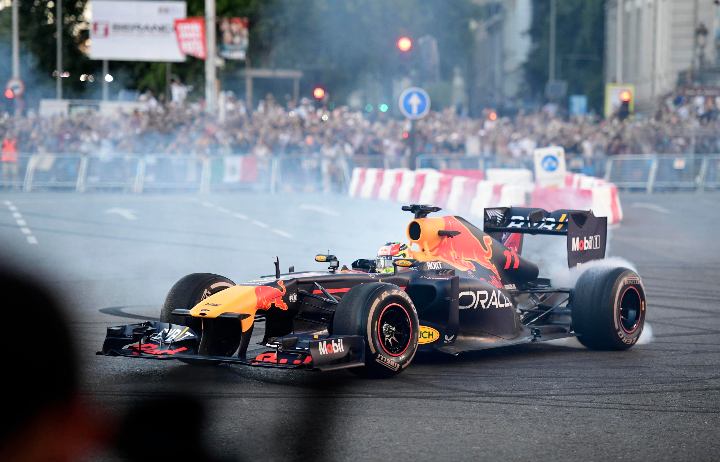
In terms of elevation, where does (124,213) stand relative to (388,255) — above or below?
below

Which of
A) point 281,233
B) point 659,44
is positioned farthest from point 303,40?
point 281,233

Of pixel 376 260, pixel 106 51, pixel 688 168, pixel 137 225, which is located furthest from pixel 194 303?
pixel 106 51

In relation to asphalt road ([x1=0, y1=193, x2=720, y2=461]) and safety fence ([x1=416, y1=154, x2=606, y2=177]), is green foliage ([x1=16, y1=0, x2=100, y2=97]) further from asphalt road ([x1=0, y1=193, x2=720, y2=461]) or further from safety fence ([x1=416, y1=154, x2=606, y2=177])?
asphalt road ([x1=0, y1=193, x2=720, y2=461])

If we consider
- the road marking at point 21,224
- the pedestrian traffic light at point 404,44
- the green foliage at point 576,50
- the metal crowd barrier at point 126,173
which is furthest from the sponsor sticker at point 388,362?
the green foliage at point 576,50

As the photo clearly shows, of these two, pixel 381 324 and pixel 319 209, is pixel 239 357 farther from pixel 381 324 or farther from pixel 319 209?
pixel 319 209

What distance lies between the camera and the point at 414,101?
24.5 metres

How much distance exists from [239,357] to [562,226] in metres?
3.26

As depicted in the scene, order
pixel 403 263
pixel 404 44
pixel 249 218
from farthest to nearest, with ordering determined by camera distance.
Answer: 1. pixel 249 218
2. pixel 404 44
3. pixel 403 263

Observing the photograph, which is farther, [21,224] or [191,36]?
[191,36]

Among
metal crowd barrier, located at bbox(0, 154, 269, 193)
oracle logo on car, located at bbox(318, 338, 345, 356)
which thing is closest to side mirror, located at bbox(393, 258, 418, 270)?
oracle logo on car, located at bbox(318, 338, 345, 356)

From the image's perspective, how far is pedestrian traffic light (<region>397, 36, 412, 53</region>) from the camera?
23.9 m

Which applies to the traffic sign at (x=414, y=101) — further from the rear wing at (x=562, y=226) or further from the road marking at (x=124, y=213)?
the rear wing at (x=562, y=226)

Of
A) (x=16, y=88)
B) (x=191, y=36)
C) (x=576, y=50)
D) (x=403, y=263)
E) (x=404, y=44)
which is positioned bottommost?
(x=403, y=263)

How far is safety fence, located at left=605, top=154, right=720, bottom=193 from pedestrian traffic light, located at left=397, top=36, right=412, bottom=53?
12.1 m
